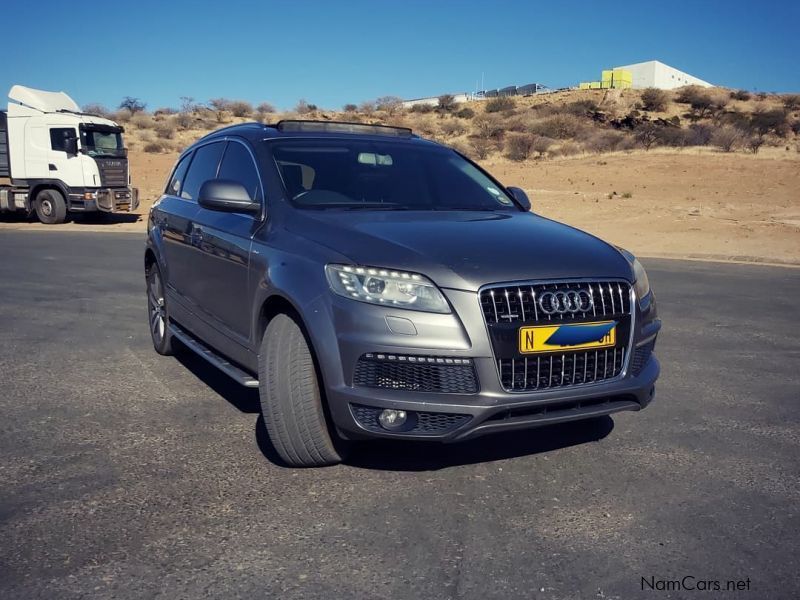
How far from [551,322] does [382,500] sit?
1.12 meters

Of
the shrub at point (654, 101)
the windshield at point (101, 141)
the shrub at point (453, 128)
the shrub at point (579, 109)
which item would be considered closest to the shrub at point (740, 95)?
the shrub at point (654, 101)

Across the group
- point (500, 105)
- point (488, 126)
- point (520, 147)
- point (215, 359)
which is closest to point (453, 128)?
point (488, 126)

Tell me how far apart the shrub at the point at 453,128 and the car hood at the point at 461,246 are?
48348mm

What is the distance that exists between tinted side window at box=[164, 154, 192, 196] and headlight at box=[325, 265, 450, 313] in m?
3.18

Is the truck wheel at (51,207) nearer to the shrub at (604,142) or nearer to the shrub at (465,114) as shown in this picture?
the shrub at (604,142)

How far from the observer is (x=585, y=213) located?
23.7m

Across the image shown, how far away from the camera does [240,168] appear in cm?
527

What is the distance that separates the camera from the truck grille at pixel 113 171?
2198cm

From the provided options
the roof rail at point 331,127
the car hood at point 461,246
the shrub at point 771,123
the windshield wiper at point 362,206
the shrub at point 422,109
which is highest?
the shrub at point 422,109

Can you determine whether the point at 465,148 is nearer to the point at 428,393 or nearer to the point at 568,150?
the point at 568,150

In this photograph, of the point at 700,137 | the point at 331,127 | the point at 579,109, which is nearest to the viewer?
the point at 331,127

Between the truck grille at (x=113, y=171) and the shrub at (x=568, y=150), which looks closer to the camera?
the truck grille at (x=113, y=171)

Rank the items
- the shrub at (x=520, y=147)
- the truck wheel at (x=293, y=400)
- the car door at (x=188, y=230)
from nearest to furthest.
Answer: the truck wheel at (x=293, y=400), the car door at (x=188, y=230), the shrub at (x=520, y=147)

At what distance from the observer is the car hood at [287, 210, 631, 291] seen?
12.3ft
